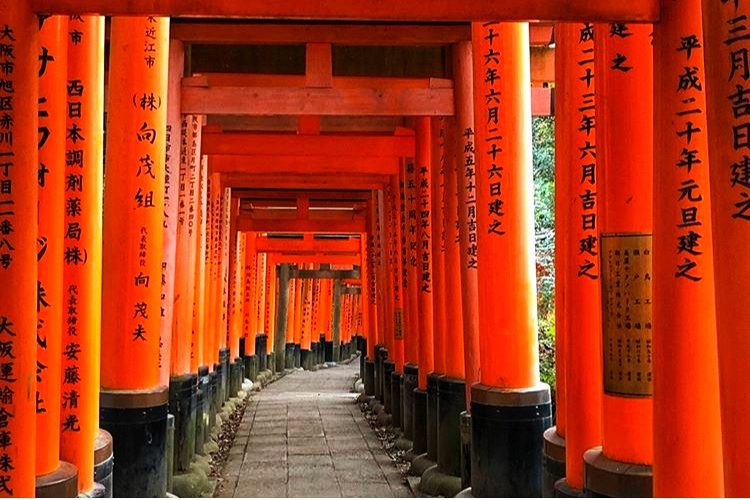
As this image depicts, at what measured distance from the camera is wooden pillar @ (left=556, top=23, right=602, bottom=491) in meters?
3.48

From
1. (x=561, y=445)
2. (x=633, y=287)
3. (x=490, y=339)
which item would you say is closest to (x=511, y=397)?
(x=490, y=339)

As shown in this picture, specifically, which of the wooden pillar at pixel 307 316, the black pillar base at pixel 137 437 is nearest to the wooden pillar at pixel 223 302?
the black pillar base at pixel 137 437

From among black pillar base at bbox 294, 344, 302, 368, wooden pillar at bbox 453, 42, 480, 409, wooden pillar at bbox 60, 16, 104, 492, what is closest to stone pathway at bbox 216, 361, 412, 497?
wooden pillar at bbox 453, 42, 480, 409

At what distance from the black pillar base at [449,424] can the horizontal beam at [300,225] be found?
8.94 metres

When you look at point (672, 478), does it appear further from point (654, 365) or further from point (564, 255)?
point (564, 255)

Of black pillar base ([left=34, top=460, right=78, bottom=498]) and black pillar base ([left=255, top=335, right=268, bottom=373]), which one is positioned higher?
black pillar base ([left=34, top=460, right=78, bottom=498])

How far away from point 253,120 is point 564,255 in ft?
25.4

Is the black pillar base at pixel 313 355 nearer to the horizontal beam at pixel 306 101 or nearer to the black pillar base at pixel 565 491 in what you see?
the horizontal beam at pixel 306 101

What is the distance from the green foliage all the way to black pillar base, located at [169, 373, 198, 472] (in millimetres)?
4780

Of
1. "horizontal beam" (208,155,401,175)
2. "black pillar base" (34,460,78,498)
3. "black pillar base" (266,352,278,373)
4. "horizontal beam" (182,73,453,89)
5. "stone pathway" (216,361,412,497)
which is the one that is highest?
"horizontal beam" (182,73,453,89)

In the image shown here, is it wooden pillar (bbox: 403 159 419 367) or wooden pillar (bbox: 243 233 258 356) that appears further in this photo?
wooden pillar (bbox: 243 233 258 356)

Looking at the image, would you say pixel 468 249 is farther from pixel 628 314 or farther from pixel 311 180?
pixel 311 180

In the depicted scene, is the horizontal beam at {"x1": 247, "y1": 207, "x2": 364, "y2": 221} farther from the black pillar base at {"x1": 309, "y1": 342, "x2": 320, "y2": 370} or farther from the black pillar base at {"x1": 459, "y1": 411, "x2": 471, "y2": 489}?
the black pillar base at {"x1": 459, "y1": 411, "x2": 471, "y2": 489}

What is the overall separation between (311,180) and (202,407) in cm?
457
